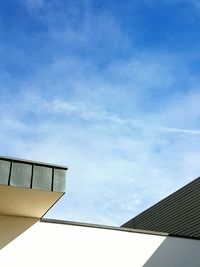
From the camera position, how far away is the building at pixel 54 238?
6.09 meters

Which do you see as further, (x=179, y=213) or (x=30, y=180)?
(x=179, y=213)

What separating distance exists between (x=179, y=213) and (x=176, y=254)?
6.85 m

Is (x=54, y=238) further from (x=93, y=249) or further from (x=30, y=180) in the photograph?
(x=30, y=180)

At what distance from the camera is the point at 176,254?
8469 millimetres

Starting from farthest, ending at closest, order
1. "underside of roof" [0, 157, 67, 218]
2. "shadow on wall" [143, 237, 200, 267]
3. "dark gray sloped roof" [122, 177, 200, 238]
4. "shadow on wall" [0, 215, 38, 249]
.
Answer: "dark gray sloped roof" [122, 177, 200, 238] < "shadow on wall" [143, 237, 200, 267] < "shadow on wall" [0, 215, 38, 249] < "underside of roof" [0, 157, 67, 218]

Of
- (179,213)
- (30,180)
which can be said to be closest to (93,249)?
(30,180)

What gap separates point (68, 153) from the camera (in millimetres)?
13281

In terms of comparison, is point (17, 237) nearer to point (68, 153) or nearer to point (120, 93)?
point (120, 93)

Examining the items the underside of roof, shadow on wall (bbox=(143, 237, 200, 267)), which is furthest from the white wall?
the underside of roof

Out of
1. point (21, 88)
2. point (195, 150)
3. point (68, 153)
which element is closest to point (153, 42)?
point (21, 88)

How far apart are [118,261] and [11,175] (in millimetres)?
3078

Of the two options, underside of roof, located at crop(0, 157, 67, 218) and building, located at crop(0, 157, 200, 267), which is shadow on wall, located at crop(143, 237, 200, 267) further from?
underside of roof, located at crop(0, 157, 67, 218)

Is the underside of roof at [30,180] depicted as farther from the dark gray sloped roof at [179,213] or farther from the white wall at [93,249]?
the dark gray sloped roof at [179,213]

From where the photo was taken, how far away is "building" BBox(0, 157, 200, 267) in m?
6.09
